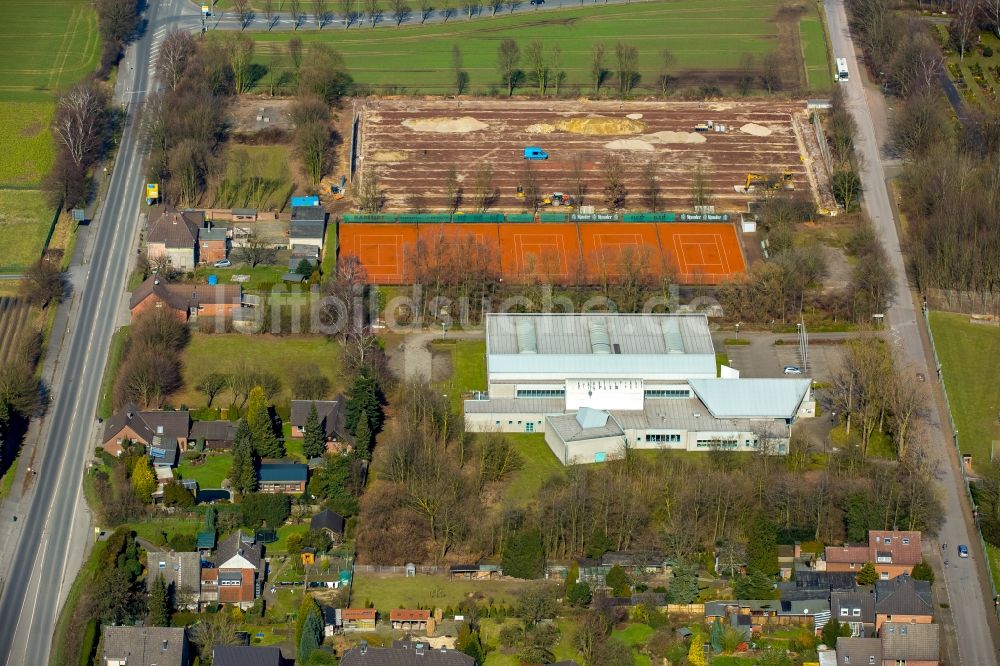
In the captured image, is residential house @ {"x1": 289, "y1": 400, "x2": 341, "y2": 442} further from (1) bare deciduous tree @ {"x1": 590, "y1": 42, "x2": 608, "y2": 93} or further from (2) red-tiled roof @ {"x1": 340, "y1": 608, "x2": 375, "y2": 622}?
(1) bare deciduous tree @ {"x1": 590, "y1": 42, "x2": 608, "y2": 93}

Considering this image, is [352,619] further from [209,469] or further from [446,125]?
[446,125]

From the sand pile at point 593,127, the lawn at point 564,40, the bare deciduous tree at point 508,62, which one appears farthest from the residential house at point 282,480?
the bare deciduous tree at point 508,62

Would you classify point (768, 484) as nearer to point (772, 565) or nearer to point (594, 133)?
point (772, 565)

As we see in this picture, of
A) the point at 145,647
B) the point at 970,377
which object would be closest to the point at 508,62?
the point at 970,377

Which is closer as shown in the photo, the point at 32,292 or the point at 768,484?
the point at 768,484

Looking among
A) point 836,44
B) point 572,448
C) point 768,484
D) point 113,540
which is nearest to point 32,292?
point 113,540

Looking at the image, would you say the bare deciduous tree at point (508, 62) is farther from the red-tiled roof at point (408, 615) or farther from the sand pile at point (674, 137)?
the red-tiled roof at point (408, 615)

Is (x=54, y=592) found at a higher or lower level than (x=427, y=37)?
lower
